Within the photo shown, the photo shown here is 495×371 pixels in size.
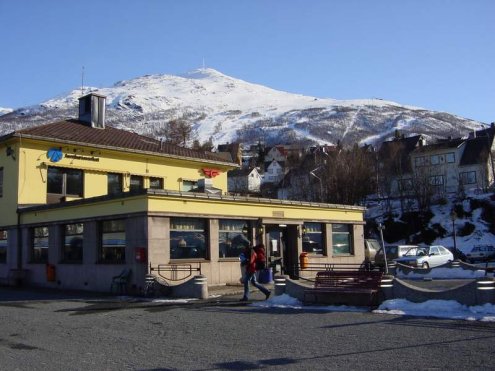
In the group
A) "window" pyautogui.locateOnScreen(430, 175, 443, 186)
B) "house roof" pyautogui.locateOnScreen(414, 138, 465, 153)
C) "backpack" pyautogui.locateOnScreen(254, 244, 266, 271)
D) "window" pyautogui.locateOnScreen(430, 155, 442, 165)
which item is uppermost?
"house roof" pyautogui.locateOnScreen(414, 138, 465, 153)

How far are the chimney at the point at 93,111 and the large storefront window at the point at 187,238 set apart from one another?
47.7 ft

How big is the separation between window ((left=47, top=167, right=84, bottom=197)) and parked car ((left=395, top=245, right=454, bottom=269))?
17.0 metres

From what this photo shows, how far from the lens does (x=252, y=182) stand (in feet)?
374

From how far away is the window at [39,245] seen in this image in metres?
26.0

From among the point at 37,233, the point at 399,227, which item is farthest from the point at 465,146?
the point at 37,233

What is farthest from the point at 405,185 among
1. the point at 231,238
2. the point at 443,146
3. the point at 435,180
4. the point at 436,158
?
the point at 231,238

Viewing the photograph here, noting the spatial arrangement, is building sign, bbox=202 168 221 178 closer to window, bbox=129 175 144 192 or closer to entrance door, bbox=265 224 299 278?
window, bbox=129 175 144 192

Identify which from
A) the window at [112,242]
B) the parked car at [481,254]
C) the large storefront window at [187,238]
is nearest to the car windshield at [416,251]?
the large storefront window at [187,238]

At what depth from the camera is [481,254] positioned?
1825 inches

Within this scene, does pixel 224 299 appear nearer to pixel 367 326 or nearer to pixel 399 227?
pixel 367 326

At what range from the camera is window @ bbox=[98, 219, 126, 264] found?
21859 millimetres

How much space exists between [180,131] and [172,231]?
64.3 metres

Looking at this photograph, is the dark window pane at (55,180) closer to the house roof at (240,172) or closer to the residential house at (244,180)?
the residential house at (244,180)

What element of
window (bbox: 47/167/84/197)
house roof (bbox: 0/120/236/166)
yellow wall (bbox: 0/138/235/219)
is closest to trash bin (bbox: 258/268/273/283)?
yellow wall (bbox: 0/138/235/219)
